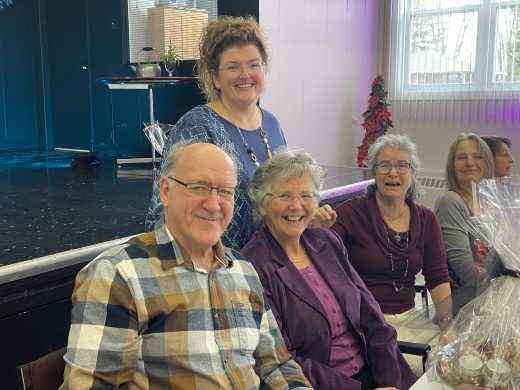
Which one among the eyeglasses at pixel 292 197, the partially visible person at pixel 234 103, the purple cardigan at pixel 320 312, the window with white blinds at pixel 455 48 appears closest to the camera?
the purple cardigan at pixel 320 312

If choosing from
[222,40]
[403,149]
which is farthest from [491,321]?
[222,40]

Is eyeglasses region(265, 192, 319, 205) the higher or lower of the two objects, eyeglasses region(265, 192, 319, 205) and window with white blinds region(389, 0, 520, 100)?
the lower

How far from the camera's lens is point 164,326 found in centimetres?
116

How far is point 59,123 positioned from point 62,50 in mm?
720

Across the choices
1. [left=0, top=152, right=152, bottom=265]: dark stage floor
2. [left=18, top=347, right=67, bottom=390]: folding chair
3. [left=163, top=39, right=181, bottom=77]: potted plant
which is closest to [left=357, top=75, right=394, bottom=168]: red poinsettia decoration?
[left=163, top=39, right=181, bottom=77]: potted plant

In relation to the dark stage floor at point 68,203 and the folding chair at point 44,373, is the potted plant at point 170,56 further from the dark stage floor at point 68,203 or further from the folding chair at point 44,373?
the folding chair at point 44,373

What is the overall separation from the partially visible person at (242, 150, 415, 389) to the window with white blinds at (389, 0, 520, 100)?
3128 mm

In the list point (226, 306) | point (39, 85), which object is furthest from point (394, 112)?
point (226, 306)

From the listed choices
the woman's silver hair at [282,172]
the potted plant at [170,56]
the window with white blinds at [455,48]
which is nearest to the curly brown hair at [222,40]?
the woman's silver hair at [282,172]

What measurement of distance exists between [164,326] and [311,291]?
555mm

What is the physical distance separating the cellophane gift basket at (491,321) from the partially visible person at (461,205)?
0.77 meters

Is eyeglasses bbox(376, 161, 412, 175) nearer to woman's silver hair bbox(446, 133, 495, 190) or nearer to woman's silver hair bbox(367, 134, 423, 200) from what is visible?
woman's silver hair bbox(367, 134, 423, 200)

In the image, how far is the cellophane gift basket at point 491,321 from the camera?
44.5 inches

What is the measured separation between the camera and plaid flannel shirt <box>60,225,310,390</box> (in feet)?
3.52
